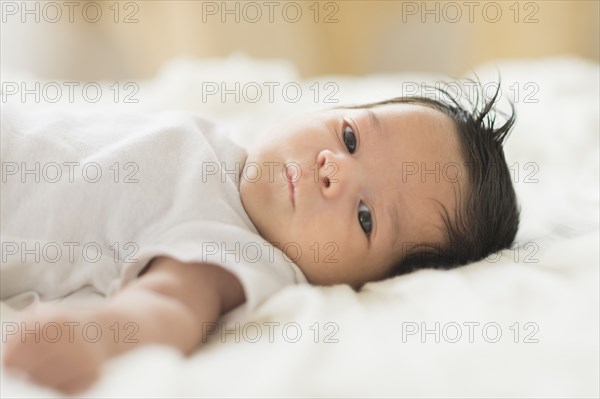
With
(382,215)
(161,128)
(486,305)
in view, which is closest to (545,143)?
(382,215)

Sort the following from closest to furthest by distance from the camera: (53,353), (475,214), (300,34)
→ 1. (53,353)
2. (475,214)
3. (300,34)

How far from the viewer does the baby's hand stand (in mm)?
680

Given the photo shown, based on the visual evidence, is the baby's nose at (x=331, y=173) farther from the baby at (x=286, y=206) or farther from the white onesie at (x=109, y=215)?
the white onesie at (x=109, y=215)

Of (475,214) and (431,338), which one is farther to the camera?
(475,214)

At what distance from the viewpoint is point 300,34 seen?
272 centimetres

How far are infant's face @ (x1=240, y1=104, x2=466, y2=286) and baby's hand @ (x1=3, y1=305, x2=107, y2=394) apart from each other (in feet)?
1.37

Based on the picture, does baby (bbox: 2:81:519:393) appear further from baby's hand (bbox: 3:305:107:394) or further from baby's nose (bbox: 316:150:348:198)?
baby's hand (bbox: 3:305:107:394)

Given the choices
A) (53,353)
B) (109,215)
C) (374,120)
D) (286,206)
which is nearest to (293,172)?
(286,206)

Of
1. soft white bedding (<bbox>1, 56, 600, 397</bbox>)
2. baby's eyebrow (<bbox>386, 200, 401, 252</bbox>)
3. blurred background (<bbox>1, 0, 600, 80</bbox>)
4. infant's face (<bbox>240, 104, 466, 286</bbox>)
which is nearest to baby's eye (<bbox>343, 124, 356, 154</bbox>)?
infant's face (<bbox>240, 104, 466, 286</bbox>)

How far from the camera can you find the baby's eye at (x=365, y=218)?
108 cm

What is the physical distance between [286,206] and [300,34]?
1777mm

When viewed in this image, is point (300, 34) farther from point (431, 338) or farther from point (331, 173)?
point (431, 338)

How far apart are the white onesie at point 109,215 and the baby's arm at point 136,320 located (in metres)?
0.03

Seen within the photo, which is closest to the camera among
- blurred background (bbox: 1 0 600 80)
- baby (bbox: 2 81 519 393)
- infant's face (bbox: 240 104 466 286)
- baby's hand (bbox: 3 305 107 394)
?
baby's hand (bbox: 3 305 107 394)
